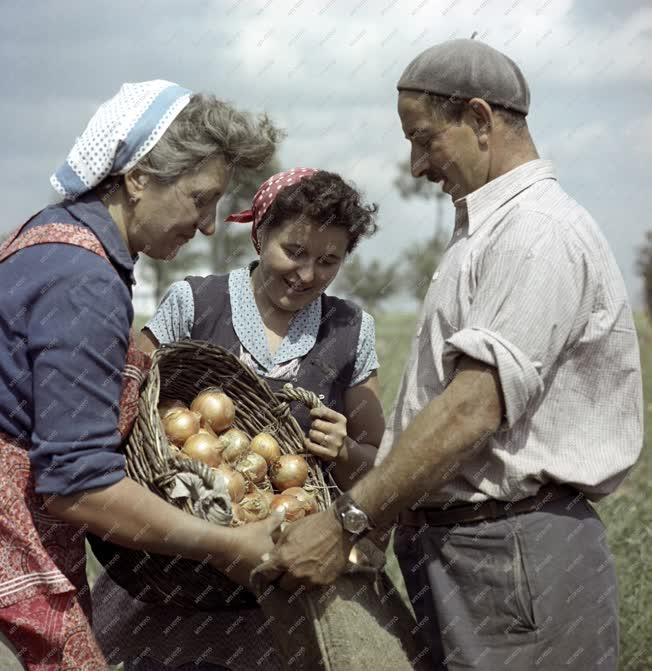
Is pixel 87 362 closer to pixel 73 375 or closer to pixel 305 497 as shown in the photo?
pixel 73 375

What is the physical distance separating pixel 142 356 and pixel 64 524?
0.49 meters

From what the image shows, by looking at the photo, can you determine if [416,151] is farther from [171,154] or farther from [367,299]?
[367,299]

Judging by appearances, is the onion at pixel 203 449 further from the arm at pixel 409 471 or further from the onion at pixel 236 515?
the arm at pixel 409 471

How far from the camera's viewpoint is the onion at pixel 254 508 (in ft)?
9.14

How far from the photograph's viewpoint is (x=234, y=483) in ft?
9.27

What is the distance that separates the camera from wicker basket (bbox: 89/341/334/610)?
2.55 metres

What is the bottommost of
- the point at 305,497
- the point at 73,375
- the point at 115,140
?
the point at 305,497

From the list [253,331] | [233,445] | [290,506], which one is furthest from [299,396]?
[253,331]

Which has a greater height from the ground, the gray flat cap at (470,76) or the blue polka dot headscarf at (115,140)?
the blue polka dot headscarf at (115,140)

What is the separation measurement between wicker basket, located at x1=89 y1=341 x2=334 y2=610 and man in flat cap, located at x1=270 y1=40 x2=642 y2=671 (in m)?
0.24

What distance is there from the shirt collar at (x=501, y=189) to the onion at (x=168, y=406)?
1.03 m

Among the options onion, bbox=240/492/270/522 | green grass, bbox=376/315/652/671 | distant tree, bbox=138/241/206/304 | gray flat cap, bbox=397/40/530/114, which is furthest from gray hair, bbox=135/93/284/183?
distant tree, bbox=138/241/206/304

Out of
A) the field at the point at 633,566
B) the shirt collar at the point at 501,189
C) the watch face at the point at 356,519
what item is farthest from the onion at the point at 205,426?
the field at the point at 633,566

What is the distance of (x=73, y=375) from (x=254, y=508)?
72cm
